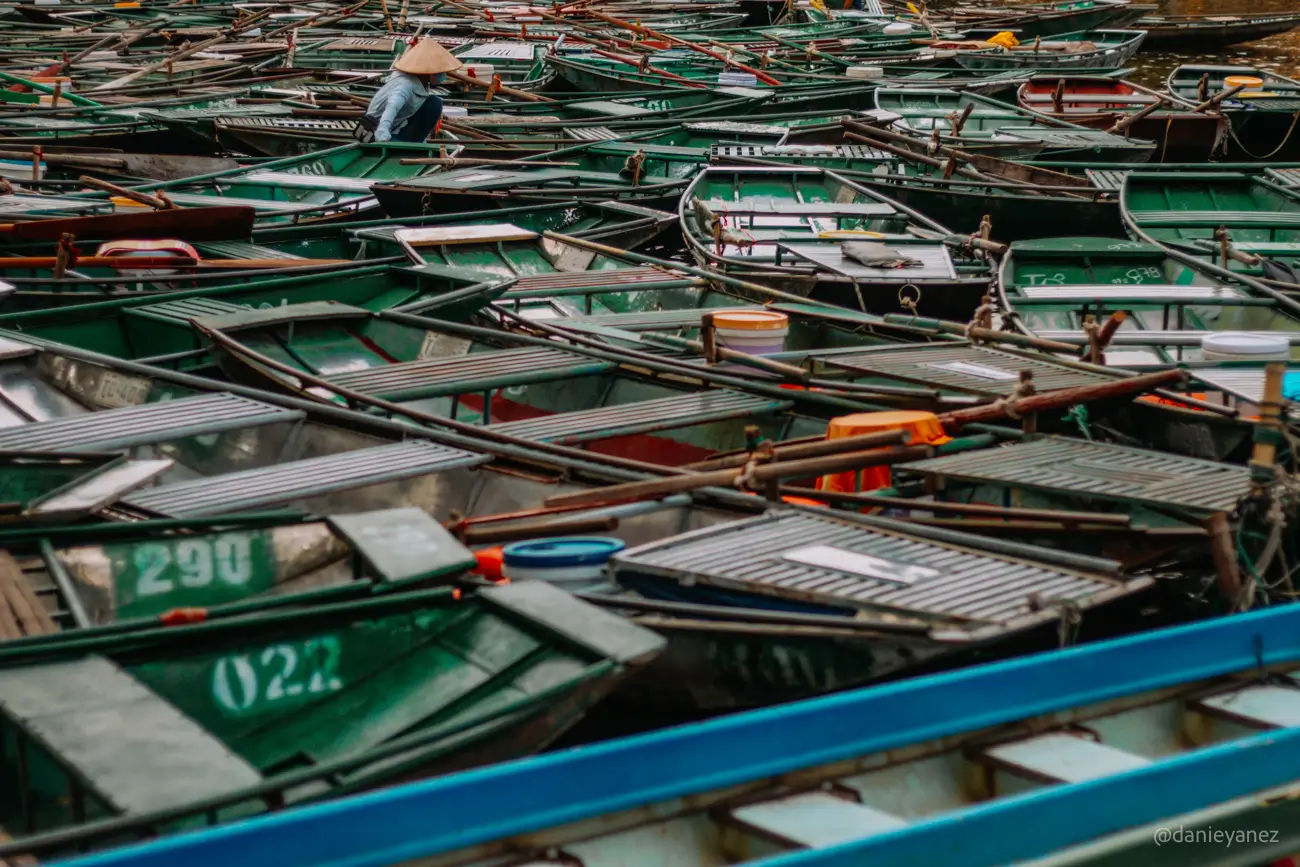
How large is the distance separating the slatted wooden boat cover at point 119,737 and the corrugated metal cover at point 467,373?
341 centimetres

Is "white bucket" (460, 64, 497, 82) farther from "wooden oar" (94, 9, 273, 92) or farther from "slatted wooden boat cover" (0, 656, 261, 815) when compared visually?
"slatted wooden boat cover" (0, 656, 261, 815)

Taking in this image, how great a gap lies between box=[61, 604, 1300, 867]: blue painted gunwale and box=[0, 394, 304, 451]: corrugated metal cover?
3.45m

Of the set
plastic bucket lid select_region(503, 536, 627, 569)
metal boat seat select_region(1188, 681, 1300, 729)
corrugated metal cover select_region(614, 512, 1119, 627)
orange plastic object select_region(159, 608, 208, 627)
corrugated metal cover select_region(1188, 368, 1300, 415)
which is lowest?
metal boat seat select_region(1188, 681, 1300, 729)

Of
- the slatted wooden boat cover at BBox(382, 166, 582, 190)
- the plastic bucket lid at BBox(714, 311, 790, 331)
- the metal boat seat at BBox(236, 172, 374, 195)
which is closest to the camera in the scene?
A: the plastic bucket lid at BBox(714, 311, 790, 331)

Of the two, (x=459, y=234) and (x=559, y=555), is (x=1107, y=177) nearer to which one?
(x=459, y=234)

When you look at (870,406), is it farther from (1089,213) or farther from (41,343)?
(1089,213)

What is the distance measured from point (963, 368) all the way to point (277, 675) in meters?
4.45

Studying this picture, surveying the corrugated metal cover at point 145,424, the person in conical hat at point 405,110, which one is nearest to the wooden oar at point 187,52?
the person in conical hat at point 405,110

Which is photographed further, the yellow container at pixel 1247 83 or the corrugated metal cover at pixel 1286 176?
the yellow container at pixel 1247 83

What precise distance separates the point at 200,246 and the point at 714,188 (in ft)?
15.8

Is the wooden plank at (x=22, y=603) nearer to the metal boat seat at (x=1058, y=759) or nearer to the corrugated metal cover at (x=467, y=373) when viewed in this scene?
the corrugated metal cover at (x=467, y=373)

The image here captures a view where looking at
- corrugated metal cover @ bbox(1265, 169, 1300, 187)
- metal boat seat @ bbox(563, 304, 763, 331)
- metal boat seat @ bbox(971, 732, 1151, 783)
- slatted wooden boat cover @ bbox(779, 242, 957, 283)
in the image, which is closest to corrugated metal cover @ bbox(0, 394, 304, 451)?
metal boat seat @ bbox(563, 304, 763, 331)

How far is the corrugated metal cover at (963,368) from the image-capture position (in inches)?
316

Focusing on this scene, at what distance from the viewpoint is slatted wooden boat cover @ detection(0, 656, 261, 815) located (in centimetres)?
427
